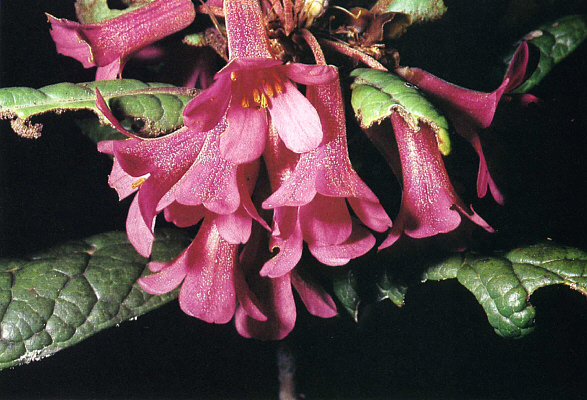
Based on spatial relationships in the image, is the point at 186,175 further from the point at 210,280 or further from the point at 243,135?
the point at 210,280

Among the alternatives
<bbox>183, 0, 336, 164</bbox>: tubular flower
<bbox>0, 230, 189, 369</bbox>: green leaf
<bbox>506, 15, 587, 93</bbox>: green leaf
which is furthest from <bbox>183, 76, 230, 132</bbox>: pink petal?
<bbox>506, 15, 587, 93</bbox>: green leaf

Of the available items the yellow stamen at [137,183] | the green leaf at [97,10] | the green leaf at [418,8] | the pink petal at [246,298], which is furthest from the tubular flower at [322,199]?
the green leaf at [97,10]

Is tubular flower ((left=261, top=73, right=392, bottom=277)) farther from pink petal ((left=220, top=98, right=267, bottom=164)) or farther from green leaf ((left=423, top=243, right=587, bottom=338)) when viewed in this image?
green leaf ((left=423, top=243, right=587, bottom=338))

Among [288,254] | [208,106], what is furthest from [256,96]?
[288,254]

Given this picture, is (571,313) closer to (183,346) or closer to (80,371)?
(183,346)

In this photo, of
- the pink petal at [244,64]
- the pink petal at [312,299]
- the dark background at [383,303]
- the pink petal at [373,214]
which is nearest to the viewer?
the pink petal at [244,64]

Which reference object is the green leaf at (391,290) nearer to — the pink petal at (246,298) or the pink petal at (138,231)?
the pink petal at (246,298)

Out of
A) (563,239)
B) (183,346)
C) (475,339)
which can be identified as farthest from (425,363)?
(183,346)
